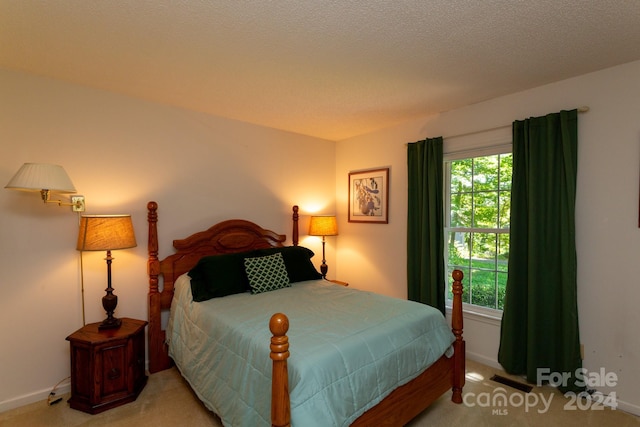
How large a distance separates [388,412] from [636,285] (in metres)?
1.94

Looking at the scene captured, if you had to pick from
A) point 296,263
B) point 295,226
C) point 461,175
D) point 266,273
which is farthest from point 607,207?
point 295,226

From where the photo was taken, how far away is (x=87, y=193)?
8.41ft

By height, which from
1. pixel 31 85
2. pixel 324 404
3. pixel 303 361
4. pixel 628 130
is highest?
Result: pixel 31 85

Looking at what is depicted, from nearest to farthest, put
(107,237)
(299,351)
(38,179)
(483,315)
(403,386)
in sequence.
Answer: (299,351), (403,386), (38,179), (107,237), (483,315)

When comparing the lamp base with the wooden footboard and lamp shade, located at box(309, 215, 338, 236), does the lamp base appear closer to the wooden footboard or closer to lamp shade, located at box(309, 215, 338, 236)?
the wooden footboard

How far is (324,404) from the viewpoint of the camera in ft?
4.80

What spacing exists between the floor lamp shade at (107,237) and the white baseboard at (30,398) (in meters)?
0.63

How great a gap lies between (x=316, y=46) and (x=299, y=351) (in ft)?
5.80

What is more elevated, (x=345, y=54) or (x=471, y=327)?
(x=345, y=54)

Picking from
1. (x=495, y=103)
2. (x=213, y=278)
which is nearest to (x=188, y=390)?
(x=213, y=278)

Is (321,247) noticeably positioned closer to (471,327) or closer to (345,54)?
(471,327)

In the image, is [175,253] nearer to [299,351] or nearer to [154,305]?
[154,305]

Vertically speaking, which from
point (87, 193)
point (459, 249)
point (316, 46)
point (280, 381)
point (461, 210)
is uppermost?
point (316, 46)

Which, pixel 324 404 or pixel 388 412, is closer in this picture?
pixel 324 404
